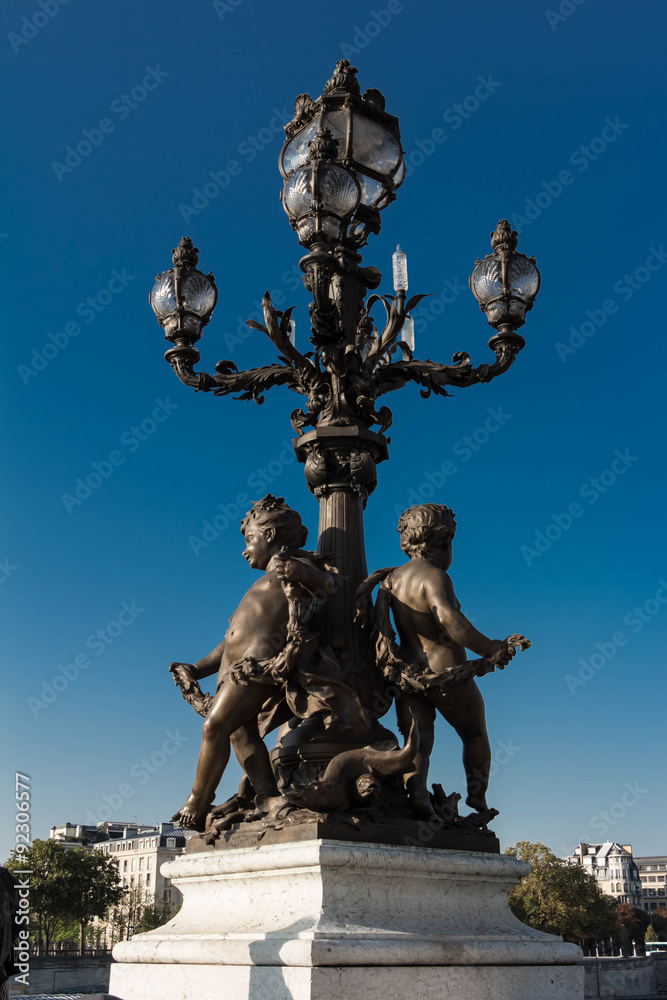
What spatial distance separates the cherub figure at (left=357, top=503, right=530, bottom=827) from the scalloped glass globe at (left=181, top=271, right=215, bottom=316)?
2.49 metres

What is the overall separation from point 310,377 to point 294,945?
3.86 meters

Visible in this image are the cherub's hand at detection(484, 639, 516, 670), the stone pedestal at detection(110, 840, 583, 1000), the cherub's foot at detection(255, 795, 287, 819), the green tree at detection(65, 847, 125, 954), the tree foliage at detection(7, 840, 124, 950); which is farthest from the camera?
the green tree at detection(65, 847, 125, 954)

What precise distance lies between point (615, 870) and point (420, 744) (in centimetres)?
13387

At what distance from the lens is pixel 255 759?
561 centimetres

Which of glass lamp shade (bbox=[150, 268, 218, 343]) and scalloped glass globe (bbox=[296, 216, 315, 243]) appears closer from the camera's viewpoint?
scalloped glass globe (bbox=[296, 216, 315, 243])

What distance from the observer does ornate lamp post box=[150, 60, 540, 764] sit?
20.4ft

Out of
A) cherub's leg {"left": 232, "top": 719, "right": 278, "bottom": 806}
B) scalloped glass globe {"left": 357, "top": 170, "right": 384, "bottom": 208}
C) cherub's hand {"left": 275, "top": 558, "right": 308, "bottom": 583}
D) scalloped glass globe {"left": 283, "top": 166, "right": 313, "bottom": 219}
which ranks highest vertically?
scalloped glass globe {"left": 357, "top": 170, "right": 384, "bottom": 208}

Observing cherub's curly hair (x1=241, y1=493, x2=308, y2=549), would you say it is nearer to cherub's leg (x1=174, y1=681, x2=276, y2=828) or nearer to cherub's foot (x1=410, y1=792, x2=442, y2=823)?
cherub's leg (x1=174, y1=681, x2=276, y2=828)

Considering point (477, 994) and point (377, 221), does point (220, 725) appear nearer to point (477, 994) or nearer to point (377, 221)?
point (477, 994)

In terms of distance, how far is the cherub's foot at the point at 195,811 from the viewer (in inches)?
224

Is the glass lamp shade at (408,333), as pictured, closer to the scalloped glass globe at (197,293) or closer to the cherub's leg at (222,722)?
the scalloped glass globe at (197,293)

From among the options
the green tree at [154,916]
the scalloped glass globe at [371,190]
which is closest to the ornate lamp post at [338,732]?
the scalloped glass globe at [371,190]

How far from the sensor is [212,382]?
7.02m

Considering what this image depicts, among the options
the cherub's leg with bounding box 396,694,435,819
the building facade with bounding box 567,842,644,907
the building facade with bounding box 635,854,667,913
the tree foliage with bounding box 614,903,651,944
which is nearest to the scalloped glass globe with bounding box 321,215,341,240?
the cherub's leg with bounding box 396,694,435,819
